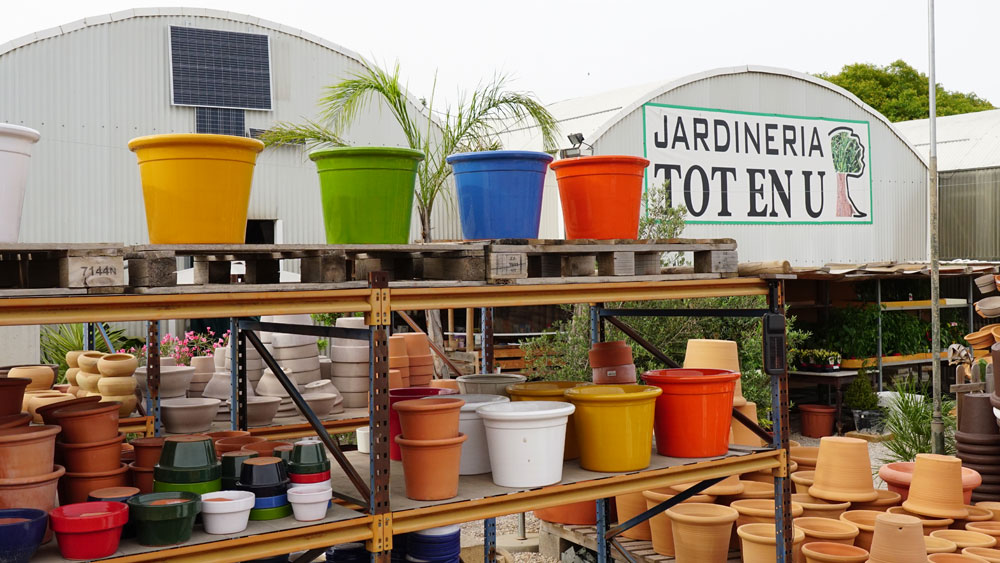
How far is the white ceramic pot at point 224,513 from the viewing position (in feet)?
9.57

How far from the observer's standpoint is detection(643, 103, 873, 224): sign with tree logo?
14.7 m

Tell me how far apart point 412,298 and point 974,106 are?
39.5 meters

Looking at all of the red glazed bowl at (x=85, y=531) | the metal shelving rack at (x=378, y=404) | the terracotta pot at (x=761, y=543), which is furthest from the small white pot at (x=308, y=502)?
the terracotta pot at (x=761, y=543)

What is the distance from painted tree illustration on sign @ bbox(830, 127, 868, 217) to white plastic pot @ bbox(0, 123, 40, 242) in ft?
52.6

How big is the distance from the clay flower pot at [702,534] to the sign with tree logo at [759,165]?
9.77m

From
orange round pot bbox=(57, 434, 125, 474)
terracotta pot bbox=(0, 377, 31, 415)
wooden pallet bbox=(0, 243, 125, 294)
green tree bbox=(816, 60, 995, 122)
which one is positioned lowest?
orange round pot bbox=(57, 434, 125, 474)

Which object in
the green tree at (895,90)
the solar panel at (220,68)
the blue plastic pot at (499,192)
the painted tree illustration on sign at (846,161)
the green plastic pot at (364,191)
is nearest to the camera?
the green plastic pot at (364,191)

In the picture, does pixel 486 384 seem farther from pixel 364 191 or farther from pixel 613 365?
pixel 364 191

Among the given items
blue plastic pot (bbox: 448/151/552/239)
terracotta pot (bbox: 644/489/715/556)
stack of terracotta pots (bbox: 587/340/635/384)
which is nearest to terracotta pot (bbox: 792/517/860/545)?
terracotta pot (bbox: 644/489/715/556)

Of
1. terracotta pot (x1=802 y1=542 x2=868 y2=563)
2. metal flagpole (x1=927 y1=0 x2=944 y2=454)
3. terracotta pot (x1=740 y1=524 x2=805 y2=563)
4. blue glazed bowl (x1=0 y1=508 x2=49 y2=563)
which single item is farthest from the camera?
metal flagpole (x1=927 y1=0 x2=944 y2=454)

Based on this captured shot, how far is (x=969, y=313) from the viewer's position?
14859 mm

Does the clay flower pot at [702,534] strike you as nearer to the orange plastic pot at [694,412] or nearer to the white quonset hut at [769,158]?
the orange plastic pot at [694,412]

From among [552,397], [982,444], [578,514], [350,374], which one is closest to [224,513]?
[552,397]

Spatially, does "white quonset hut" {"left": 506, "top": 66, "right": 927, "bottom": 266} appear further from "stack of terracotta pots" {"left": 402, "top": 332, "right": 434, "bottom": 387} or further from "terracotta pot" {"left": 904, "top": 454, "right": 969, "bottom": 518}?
"terracotta pot" {"left": 904, "top": 454, "right": 969, "bottom": 518}
